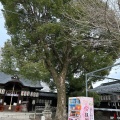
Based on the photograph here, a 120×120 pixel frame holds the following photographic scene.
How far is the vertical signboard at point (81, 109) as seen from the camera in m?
5.15

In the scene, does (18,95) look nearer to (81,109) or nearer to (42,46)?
(42,46)

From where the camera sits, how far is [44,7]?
36.4 feet

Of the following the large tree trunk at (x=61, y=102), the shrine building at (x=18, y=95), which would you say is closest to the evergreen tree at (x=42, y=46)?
the large tree trunk at (x=61, y=102)

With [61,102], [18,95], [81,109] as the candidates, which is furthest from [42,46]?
[18,95]

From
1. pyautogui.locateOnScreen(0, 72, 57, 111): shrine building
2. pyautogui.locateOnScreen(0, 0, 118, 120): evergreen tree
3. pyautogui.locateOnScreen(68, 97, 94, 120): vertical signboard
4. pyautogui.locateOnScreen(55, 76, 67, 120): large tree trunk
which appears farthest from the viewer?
pyautogui.locateOnScreen(0, 72, 57, 111): shrine building

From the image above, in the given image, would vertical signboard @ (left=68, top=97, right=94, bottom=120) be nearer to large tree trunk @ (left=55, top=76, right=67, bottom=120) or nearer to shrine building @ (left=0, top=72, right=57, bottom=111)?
large tree trunk @ (left=55, top=76, right=67, bottom=120)

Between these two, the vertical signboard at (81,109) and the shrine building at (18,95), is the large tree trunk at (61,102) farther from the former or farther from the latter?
the shrine building at (18,95)

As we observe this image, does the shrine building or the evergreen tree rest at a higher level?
the evergreen tree

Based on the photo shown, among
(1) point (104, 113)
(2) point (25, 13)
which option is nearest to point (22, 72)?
(2) point (25, 13)

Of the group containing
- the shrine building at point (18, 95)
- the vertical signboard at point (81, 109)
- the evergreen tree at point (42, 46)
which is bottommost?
the vertical signboard at point (81, 109)

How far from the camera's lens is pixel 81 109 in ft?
17.0

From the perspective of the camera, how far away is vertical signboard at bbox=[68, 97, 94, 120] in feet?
16.9

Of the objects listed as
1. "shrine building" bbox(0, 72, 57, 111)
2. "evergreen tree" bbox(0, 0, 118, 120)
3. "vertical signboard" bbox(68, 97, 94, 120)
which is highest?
"evergreen tree" bbox(0, 0, 118, 120)

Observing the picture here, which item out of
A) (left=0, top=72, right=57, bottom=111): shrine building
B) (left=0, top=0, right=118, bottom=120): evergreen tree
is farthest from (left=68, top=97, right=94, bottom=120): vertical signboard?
(left=0, top=72, right=57, bottom=111): shrine building
